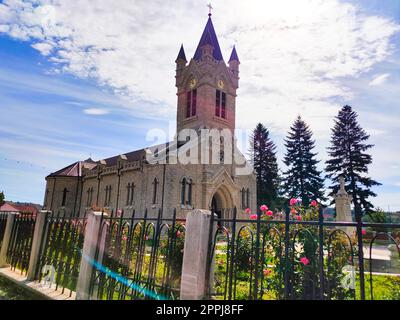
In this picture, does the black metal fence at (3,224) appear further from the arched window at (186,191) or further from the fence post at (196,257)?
the arched window at (186,191)

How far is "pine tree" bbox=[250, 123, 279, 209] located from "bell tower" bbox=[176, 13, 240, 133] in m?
13.8

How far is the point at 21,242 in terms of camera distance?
734 centimetres

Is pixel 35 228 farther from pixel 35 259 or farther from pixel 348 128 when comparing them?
pixel 348 128

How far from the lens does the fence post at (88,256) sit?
481 cm

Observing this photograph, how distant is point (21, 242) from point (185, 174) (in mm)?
15744

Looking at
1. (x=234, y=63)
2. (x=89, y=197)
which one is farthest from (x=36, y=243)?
(x=234, y=63)

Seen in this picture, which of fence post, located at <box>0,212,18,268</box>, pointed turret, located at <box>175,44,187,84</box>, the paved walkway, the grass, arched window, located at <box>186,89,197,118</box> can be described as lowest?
the grass

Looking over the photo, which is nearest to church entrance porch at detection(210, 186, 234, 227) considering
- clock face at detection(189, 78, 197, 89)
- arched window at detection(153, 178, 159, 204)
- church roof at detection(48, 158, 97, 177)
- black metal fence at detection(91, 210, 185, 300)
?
arched window at detection(153, 178, 159, 204)

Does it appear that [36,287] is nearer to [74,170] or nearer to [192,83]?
[192,83]

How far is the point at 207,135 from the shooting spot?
24.9 m

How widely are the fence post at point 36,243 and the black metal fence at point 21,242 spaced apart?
333mm

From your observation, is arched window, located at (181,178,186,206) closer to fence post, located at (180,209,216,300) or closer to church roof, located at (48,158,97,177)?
church roof, located at (48,158,97,177)

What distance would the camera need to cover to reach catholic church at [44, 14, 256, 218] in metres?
22.0
